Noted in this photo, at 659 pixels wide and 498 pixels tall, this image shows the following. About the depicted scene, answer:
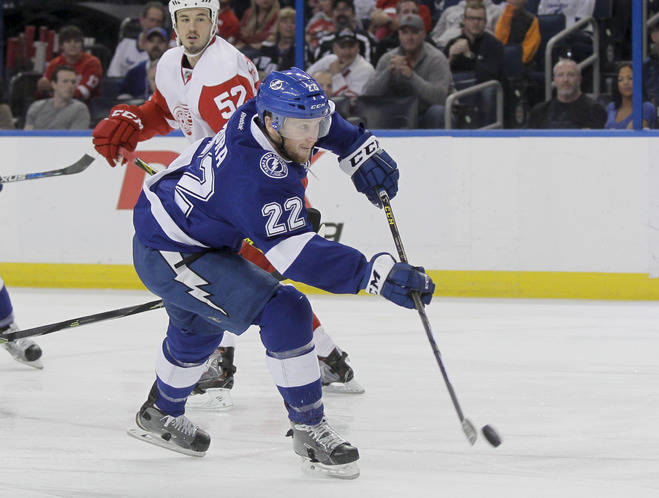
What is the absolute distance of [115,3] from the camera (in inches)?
325

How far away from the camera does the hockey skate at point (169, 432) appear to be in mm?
2727

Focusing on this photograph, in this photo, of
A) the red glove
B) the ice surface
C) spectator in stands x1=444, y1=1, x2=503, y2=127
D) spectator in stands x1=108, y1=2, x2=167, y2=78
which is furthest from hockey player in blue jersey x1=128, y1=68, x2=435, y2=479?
spectator in stands x1=108, y1=2, x2=167, y2=78

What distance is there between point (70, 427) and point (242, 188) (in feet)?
3.58

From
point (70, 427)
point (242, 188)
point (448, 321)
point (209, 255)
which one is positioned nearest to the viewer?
point (242, 188)

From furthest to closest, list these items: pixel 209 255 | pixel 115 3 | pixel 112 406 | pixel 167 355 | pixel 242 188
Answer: pixel 115 3
pixel 112 406
pixel 167 355
pixel 209 255
pixel 242 188

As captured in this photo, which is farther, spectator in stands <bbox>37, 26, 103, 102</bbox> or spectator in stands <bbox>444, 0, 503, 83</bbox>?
spectator in stands <bbox>37, 26, 103, 102</bbox>

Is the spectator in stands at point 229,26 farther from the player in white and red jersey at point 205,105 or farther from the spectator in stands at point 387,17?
the player in white and red jersey at point 205,105

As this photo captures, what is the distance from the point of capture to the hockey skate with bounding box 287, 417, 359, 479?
8.29 ft

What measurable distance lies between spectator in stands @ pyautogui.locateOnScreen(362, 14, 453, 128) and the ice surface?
4.69 feet

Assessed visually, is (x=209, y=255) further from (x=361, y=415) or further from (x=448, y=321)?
(x=448, y=321)

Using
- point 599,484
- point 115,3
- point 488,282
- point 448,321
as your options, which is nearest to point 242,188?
point 599,484

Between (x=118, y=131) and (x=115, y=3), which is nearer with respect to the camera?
(x=118, y=131)

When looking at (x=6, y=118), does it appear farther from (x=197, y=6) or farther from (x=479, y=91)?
(x=197, y=6)

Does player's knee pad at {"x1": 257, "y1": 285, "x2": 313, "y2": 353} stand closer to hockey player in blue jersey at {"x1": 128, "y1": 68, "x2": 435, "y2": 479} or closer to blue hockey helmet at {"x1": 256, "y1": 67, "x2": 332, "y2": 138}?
hockey player in blue jersey at {"x1": 128, "y1": 68, "x2": 435, "y2": 479}
